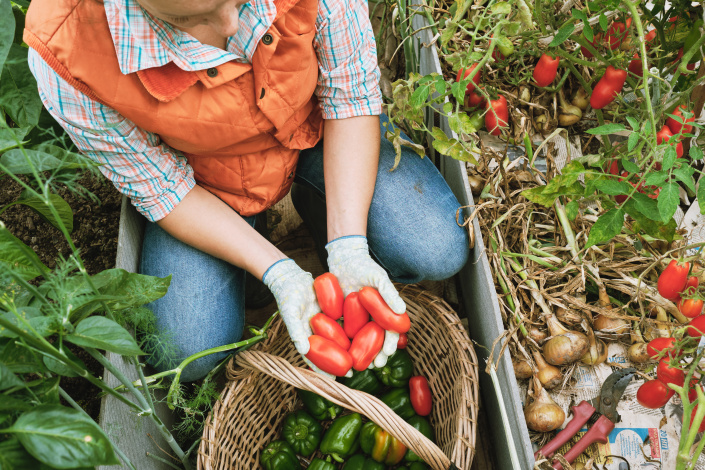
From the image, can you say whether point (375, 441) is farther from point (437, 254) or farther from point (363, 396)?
point (437, 254)

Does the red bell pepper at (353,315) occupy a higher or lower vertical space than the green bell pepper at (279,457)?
higher

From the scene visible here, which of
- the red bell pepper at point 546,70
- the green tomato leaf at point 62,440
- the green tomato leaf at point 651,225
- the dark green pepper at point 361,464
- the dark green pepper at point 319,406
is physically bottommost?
the dark green pepper at point 361,464

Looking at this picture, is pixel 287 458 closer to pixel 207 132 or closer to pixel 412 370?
pixel 412 370

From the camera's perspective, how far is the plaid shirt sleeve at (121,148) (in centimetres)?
97

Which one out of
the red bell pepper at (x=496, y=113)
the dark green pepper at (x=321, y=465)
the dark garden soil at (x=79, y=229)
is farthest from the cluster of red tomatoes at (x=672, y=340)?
the dark garden soil at (x=79, y=229)

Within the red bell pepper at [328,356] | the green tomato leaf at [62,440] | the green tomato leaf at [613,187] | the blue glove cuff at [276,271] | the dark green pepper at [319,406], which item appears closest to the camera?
the green tomato leaf at [62,440]

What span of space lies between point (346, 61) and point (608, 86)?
2.17 feet

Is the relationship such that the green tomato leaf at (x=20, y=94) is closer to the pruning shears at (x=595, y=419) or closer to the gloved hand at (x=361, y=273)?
the gloved hand at (x=361, y=273)

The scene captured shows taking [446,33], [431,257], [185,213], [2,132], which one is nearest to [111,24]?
[2,132]

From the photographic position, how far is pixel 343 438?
1.31 m

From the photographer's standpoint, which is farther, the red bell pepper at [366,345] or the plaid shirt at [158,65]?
the red bell pepper at [366,345]

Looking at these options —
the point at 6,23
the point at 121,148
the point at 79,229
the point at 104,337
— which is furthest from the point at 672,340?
the point at 79,229

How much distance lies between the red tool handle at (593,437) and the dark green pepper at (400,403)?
1.27 ft

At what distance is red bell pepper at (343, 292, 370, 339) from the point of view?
1176 mm
